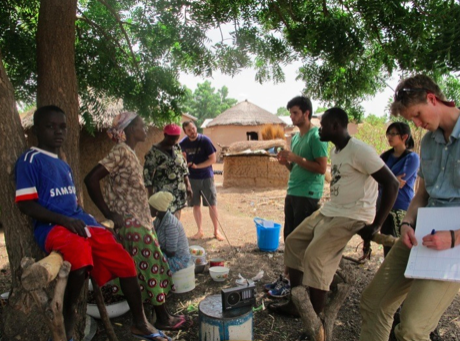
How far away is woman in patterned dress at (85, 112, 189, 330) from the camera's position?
2.88 meters

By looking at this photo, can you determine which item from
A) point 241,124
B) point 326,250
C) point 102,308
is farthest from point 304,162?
point 241,124

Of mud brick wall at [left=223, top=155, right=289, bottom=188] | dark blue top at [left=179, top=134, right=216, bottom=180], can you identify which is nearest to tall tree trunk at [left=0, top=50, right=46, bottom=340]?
dark blue top at [left=179, top=134, right=216, bottom=180]

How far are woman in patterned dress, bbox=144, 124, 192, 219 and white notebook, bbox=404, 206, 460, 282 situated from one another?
3140mm

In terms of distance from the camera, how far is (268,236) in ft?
17.1

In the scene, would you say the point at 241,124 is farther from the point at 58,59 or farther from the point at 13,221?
the point at 13,221

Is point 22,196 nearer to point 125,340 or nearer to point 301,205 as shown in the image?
point 125,340

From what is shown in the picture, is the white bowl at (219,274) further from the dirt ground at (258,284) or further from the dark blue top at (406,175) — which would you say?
the dark blue top at (406,175)

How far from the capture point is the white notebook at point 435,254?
174 centimetres

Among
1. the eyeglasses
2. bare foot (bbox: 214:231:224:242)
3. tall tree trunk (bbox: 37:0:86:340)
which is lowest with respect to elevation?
bare foot (bbox: 214:231:224:242)

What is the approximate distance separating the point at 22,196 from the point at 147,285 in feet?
4.21

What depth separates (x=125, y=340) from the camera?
2.88m

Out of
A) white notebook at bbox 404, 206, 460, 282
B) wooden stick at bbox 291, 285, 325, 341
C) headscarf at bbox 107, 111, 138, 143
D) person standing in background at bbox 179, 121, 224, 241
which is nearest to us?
white notebook at bbox 404, 206, 460, 282

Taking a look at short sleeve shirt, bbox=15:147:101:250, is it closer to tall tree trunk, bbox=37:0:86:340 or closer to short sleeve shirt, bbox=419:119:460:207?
tall tree trunk, bbox=37:0:86:340

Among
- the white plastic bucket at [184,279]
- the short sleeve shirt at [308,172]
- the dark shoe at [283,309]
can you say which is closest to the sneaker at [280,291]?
the dark shoe at [283,309]
